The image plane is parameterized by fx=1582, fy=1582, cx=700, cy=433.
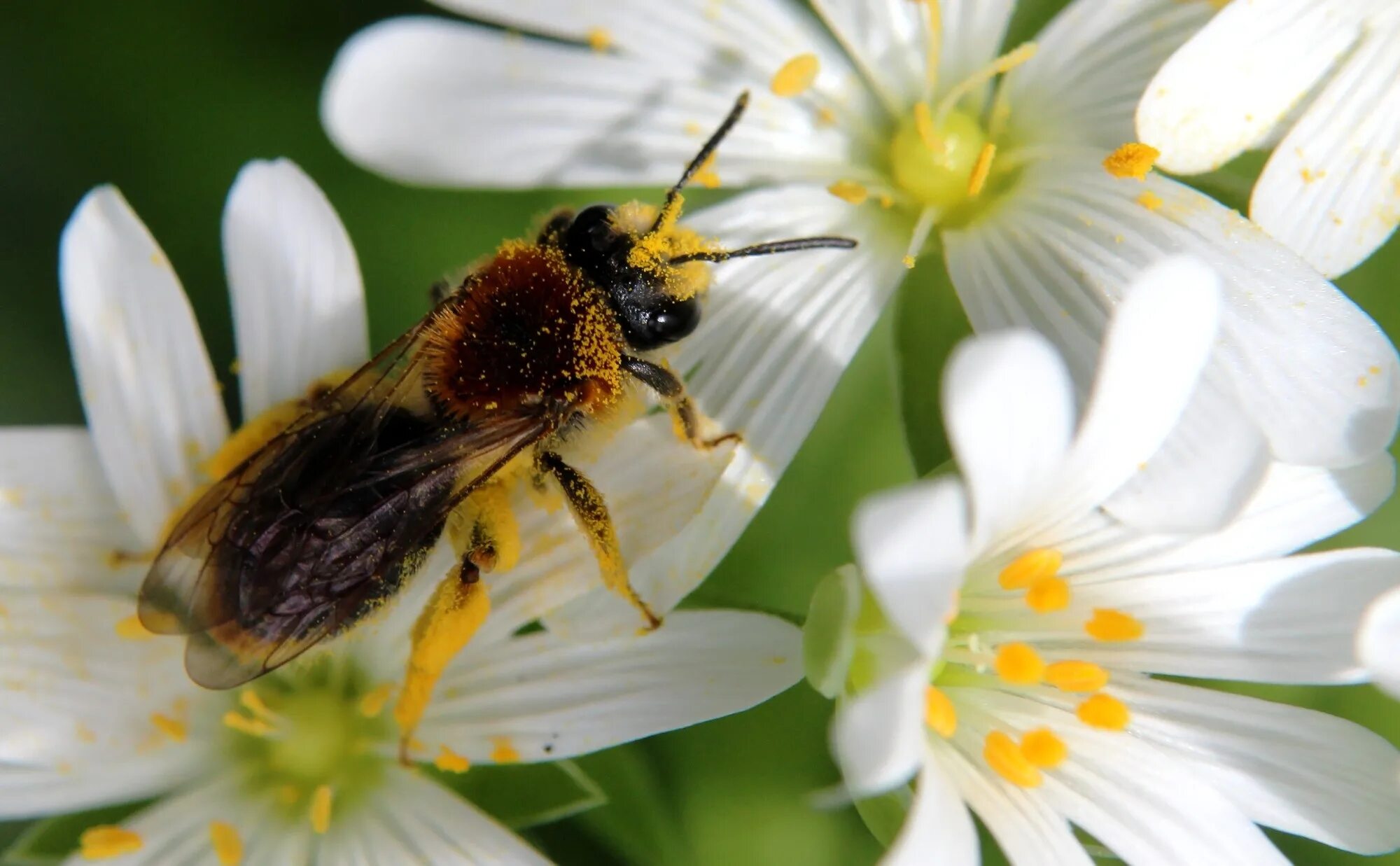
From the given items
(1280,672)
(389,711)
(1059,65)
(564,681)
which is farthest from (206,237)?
(1280,672)

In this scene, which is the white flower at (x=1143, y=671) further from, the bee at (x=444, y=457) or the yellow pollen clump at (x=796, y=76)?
the yellow pollen clump at (x=796, y=76)

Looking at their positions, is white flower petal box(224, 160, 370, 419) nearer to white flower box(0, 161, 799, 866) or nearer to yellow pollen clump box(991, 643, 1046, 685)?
white flower box(0, 161, 799, 866)

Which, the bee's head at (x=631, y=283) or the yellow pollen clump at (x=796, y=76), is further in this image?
the yellow pollen clump at (x=796, y=76)

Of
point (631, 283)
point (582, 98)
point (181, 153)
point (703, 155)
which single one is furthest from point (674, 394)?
point (181, 153)

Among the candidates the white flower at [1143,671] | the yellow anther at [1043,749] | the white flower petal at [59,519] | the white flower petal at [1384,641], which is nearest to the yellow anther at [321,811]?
the white flower petal at [59,519]

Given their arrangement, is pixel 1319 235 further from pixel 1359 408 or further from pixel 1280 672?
pixel 1280 672

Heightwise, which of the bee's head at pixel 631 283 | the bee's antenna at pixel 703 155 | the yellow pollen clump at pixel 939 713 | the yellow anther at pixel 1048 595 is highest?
the bee's antenna at pixel 703 155

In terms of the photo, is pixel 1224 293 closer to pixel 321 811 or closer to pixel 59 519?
pixel 321 811
